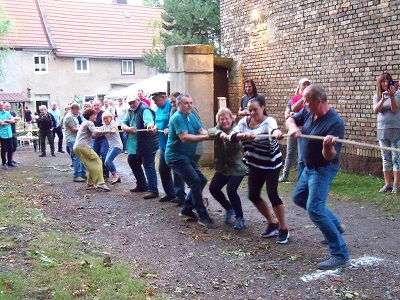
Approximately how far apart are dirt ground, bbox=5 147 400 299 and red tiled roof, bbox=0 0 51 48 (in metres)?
29.1

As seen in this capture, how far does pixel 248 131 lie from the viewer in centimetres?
663

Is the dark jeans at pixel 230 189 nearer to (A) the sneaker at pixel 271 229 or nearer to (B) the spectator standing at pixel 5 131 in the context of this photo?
(A) the sneaker at pixel 271 229

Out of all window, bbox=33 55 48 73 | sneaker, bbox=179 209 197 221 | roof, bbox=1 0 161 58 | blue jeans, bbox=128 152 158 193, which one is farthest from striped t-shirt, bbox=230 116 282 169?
window, bbox=33 55 48 73

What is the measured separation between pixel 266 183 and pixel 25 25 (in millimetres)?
34699

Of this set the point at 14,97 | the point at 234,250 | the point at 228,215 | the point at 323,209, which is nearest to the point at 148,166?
the point at 228,215

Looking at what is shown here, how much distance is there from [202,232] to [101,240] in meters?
1.37

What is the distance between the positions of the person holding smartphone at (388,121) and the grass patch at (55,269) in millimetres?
5139

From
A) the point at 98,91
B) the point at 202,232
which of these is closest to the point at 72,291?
the point at 202,232

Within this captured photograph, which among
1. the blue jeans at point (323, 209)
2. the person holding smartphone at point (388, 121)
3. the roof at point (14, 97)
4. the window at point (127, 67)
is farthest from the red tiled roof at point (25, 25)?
the blue jeans at point (323, 209)

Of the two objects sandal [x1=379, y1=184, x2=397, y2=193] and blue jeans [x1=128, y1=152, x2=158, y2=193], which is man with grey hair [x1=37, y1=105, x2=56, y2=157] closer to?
blue jeans [x1=128, y1=152, x2=158, y2=193]

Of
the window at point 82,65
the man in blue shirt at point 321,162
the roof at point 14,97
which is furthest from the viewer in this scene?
the window at point 82,65

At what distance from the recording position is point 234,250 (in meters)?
6.36

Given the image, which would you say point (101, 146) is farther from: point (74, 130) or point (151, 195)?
point (151, 195)

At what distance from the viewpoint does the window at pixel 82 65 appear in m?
38.7
